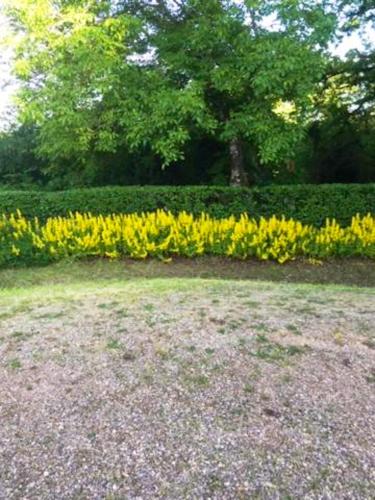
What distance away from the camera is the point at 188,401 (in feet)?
7.30

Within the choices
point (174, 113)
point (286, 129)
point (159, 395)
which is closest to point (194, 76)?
point (174, 113)

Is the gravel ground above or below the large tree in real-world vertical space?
below

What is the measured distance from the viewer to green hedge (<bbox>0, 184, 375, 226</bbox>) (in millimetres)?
6184

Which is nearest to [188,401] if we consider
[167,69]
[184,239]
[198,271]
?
[198,271]

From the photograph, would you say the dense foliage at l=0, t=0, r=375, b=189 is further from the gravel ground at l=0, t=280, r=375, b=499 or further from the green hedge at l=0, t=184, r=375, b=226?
the gravel ground at l=0, t=280, r=375, b=499

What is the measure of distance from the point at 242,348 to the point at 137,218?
11.5 feet

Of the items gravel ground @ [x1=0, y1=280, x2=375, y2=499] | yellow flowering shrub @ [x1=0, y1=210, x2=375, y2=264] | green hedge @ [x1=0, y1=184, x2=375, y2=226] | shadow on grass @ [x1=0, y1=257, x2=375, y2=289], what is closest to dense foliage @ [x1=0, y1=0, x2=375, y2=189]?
green hedge @ [x1=0, y1=184, x2=375, y2=226]

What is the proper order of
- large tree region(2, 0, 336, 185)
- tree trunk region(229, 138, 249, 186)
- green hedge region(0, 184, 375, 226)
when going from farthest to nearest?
tree trunk region(229, 138, 249, 186), green hedge region(0, 184, 375, 226), large tree region(2, 0, 336, 185)

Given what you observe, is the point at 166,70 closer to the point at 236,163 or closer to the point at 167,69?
the point at 167,69

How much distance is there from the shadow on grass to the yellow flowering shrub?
0.11 meters

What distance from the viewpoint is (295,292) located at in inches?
162

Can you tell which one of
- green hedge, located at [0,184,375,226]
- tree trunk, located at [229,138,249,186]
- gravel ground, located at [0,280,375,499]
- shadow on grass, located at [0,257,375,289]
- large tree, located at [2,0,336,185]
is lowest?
shadow on grass, located at [0,257,375,289]

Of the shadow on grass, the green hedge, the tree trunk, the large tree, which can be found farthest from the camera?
the tree trunk

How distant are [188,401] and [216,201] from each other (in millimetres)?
4388
